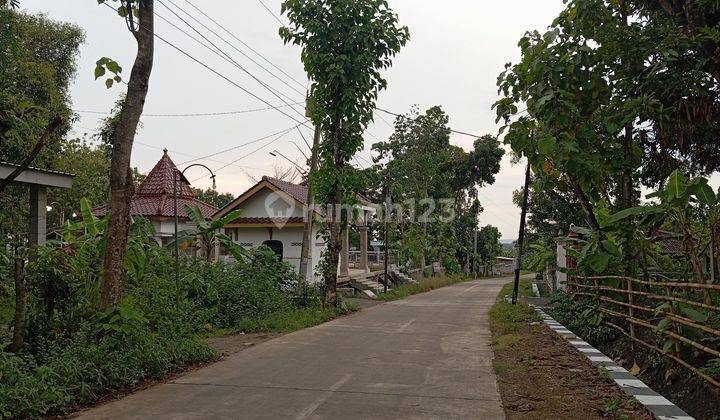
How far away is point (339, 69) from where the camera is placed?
16.6 metres

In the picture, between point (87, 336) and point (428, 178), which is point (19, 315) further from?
point (428, 178)

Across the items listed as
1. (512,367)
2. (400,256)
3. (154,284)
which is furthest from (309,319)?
→ (400,256)

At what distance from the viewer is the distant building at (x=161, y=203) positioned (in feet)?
74.5

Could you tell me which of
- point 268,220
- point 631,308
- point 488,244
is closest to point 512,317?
point 631,308

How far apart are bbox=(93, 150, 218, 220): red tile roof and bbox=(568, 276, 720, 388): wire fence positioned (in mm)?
15908

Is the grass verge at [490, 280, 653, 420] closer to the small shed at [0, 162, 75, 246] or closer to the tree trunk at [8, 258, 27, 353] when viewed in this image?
the tree trunk at [8, 258, 27, 353]

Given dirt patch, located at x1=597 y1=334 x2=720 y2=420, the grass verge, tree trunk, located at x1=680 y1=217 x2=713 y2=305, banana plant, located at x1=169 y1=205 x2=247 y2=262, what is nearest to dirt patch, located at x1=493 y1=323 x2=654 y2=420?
the grass verge

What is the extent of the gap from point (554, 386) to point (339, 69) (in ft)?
36.9

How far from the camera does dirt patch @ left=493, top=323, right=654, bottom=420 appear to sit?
6.52m

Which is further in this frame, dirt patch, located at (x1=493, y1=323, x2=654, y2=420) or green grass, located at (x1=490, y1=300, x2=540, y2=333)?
green grass, located at (x1=490, y1=300, x2=540, y2=333)

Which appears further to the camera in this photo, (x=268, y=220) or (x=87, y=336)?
(x=268, y=220)

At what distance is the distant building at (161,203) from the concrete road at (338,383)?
1152 centimetres

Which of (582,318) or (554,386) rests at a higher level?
(582,318)

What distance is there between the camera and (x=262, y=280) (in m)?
16.5
